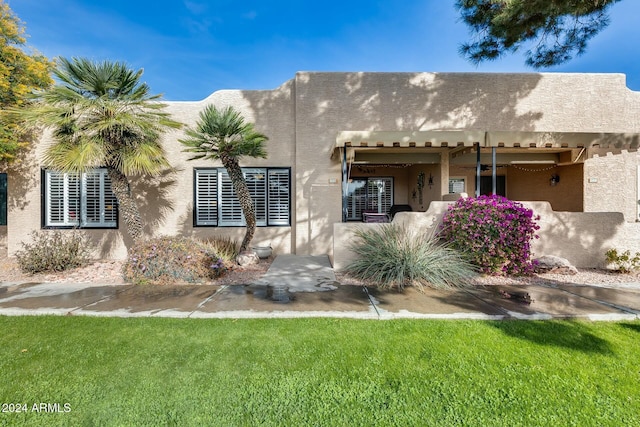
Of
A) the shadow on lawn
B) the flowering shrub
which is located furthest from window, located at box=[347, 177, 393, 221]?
the shadow on lawn

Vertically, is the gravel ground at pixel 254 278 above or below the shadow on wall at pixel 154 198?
below

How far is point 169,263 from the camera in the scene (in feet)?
20.9

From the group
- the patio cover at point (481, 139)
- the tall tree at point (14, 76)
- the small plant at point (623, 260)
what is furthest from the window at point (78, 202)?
the small plant at point (623, 260)

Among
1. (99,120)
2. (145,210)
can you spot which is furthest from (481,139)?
(145,210)

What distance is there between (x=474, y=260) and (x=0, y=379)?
760 centimetres

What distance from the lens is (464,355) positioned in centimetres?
310

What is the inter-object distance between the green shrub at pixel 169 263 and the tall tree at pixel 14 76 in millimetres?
5701

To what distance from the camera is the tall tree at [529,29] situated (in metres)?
5.65

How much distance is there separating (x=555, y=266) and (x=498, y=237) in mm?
1788

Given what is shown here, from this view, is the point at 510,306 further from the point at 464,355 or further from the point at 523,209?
the point at 523,209

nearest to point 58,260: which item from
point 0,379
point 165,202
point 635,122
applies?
point 165,202

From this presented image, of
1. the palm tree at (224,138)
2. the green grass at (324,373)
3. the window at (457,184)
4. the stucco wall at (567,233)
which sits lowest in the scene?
the green grass at (324,373)

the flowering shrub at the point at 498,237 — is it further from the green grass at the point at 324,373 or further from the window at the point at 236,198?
the window at the point at 236,198

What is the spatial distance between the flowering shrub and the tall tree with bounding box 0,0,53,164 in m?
12.1
